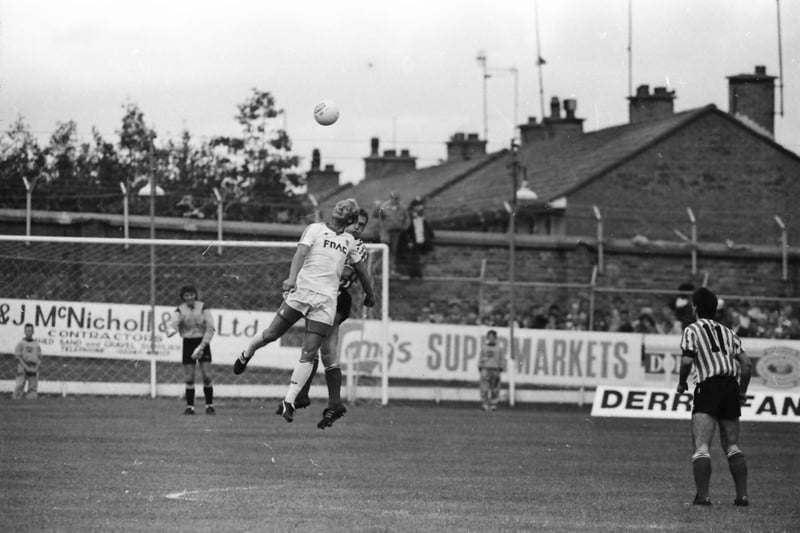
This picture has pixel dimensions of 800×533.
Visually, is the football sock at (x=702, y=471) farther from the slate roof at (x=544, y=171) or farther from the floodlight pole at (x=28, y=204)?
the slate roof at (x=544, y=171)

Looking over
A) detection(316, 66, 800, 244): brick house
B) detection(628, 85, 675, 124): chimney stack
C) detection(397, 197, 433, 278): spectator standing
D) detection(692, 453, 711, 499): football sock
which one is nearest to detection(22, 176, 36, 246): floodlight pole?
detection(397, 197, 433, 278): spectator standing

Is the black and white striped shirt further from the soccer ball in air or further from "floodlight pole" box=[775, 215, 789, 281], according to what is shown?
"floodlight pole" box=[775, 215, 789, 281]

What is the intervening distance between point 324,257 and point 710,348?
12.0 feet

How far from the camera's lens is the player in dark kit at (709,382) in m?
13.0

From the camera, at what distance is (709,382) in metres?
13.1

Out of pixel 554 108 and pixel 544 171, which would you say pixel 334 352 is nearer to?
A: pixel 544 171

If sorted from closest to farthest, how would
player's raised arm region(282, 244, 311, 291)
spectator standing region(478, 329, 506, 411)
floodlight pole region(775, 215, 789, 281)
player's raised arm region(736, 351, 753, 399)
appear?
player's raised arm region(282, 244, 311, 291), player's raised arm region(736, 351, 753, 399), spectator standing region(478, 329, 506, 411), floodlight pole region(775, 215, 789, 281)

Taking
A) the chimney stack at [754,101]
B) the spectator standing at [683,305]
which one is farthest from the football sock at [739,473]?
the chimney stack at [754,101]

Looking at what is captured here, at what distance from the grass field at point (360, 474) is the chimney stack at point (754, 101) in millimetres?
24736

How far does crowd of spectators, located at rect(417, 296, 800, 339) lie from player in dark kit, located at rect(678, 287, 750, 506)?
1720 cm

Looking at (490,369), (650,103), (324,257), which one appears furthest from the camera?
(650,103)

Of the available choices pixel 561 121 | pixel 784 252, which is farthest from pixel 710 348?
pixel 561 121

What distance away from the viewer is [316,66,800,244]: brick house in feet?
127

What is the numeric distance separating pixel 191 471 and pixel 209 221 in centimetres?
1723
